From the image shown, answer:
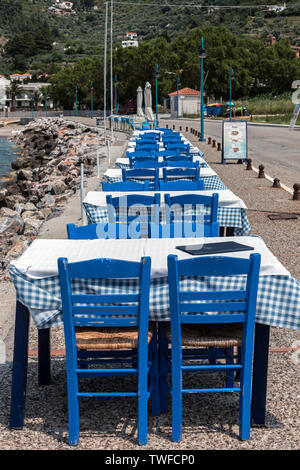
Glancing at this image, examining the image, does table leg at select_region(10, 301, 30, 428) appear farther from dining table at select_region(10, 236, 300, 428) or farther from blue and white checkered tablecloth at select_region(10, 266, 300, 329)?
blue and white checkered tablecloth at select_region(10, 266, 300, 329)

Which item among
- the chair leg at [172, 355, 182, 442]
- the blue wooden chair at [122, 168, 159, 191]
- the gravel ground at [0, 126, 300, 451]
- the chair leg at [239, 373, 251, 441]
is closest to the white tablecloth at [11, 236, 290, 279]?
the chair leg at [172, 355, 182, 442]

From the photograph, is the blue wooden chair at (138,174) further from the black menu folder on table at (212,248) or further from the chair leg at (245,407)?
the chair leg at (245,407)

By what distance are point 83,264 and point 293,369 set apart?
2.22m

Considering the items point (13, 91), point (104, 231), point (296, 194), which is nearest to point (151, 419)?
point (104, 231)

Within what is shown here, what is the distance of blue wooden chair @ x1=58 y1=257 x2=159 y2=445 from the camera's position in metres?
4.01

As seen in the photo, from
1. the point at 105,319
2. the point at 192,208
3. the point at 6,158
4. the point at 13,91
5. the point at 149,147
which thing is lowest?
the point at 6,158

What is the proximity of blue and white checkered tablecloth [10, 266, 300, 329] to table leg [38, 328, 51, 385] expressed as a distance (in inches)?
32.5

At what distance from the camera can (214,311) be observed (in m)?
4.06

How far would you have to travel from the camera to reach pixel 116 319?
4.14m

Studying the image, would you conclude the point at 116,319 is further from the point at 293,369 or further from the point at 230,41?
the point at 230,41

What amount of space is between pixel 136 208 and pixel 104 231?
1.07 metres

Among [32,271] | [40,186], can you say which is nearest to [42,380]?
[32,271]

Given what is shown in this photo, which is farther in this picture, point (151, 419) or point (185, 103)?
point (185, 103)

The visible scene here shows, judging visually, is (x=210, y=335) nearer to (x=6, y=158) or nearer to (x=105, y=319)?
(x=105, y=319)
